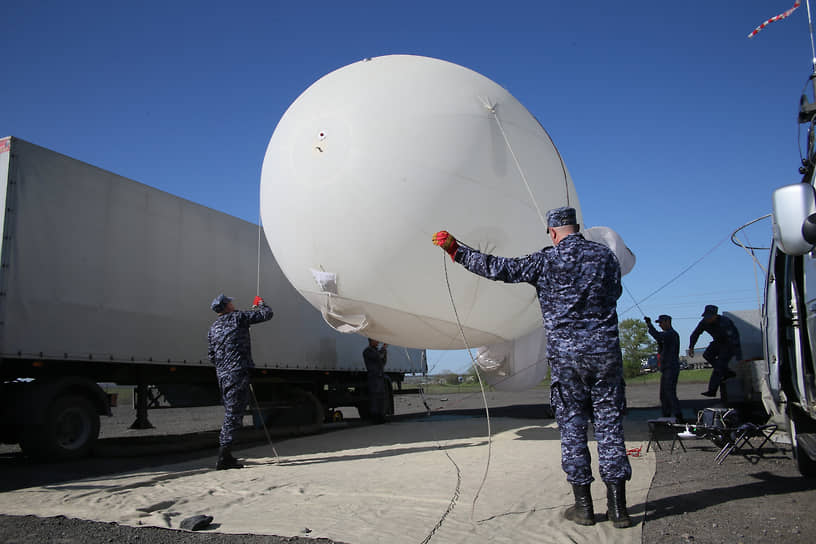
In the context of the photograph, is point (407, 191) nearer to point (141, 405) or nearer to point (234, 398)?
point (234, 398)

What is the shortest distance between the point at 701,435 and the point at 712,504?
7.11 feet

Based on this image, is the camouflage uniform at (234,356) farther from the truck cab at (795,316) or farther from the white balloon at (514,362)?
the truck cab at (795,316)

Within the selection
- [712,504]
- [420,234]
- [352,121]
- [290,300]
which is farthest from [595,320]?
[290,300]

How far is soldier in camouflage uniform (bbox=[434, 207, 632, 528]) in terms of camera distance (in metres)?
3.02

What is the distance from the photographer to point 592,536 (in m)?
2.80

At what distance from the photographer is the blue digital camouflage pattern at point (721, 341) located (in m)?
7.96

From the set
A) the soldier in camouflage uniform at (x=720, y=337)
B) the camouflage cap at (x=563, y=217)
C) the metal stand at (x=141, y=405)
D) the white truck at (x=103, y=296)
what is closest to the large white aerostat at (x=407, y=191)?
the camouflage cap at (x=563, y=217)

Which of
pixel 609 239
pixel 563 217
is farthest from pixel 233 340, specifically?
pixel 609 239

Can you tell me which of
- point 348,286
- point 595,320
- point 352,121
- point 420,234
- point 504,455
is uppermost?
point 352,121

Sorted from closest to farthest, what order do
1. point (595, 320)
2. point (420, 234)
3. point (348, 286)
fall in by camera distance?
point (595, 320) → point (420, 234) → point (348, 286)

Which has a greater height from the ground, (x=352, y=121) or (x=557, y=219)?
(x=352, y=121)

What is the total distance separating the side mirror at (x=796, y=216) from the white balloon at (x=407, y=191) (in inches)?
81.1

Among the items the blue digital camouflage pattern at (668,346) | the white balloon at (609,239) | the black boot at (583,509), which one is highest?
the white balloon at (609,239)

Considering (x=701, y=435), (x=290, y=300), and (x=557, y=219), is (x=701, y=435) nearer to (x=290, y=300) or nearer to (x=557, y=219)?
(x=557, y=219)
